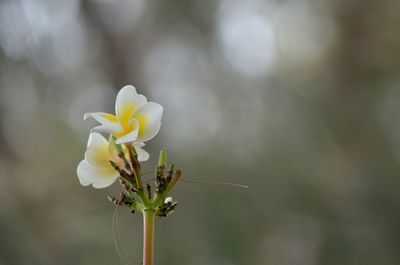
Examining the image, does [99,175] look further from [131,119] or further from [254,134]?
[254,134]

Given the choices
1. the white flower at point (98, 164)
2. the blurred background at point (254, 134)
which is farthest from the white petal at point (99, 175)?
the blurred background at point (254, 134)

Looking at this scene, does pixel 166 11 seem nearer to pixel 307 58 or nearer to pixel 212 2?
pixel 212 2

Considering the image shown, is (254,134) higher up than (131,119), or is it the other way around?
(131,119)

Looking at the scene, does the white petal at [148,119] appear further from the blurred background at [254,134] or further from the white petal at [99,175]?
the blurred background at [254,134]

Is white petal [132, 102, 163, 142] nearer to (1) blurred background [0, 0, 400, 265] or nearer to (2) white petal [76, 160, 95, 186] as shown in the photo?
(2) white petal [76, 160, 95, 186]

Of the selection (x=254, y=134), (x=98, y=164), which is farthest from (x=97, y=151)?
(x=254, y=134)

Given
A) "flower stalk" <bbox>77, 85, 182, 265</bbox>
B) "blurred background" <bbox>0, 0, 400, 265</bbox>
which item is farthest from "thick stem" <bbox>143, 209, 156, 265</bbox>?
"blurred background" <bbox>0, 0, 400, 265</bbox>

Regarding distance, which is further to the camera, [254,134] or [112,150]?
[254,134]
